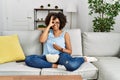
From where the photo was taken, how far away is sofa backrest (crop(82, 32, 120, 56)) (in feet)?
9.64

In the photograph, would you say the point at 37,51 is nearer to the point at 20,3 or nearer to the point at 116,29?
the point at 116,29

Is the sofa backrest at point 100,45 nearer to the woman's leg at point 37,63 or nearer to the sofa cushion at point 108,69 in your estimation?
the sofa cushion at point 108,69

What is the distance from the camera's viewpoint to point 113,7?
129 inches

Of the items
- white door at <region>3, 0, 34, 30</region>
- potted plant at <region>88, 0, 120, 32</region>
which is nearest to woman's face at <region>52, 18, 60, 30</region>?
potted plant at <region>88, 0, 120, 32</region>

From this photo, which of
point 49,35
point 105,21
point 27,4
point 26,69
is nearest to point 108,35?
point 105,21

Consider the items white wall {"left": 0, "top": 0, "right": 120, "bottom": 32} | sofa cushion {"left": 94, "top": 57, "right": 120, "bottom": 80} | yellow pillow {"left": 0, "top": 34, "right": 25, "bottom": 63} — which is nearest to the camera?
sofa cushion {"left": 94, "top": 57, "right": 120, "bottom": 80}

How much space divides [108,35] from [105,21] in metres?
0.48

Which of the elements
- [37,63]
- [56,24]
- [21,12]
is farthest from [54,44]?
[21,12]

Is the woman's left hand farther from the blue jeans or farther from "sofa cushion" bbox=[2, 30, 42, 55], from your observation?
"sofa cushion" bbox=[2, 30, 42, 55]

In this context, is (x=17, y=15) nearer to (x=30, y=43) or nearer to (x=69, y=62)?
(x=30, y=43)

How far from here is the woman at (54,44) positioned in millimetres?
2395

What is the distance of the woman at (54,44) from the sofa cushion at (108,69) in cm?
23

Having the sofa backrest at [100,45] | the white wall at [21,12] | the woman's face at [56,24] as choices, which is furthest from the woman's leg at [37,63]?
the white wall at [21,12]

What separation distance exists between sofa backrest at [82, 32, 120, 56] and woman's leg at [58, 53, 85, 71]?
49 cm
